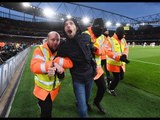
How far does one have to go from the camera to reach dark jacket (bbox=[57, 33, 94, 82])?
13.3ft

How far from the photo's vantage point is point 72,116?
5551 mm

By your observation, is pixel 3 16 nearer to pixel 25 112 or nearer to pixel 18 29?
pixel 18 29

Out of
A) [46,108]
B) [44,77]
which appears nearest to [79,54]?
[44,77]

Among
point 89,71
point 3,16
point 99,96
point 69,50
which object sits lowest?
point 99,96

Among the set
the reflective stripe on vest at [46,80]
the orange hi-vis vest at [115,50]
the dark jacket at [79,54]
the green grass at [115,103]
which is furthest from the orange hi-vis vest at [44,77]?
the orange hi-vis vest at [115,50]

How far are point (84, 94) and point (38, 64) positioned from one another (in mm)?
947

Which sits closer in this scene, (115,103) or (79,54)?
(79,54)

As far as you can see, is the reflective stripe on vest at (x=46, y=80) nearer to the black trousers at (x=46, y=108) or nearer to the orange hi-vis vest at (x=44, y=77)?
the orange hi-vis vest at (x=44, y=77)

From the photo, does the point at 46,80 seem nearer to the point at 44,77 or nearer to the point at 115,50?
the point at 44,77

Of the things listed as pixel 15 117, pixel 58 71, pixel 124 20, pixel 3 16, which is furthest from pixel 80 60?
pixel 124 20

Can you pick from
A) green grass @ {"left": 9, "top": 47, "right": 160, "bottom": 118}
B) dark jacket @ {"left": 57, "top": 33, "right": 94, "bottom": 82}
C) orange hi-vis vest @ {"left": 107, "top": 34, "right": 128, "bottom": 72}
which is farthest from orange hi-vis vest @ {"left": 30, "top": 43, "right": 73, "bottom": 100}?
orange hi-vis vest @ {"left": 107, "top": 34, "right": 128, "bottom": 72}

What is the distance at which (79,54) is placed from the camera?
4113mm

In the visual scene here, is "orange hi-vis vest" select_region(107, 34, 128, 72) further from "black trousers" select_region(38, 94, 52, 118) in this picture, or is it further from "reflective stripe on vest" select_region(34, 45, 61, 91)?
"black trousers" select_region(38, 94, 52, 118)

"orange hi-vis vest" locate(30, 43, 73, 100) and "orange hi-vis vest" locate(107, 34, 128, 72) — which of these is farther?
"orange hi-vis vest" locate(107, 34, 128, 72)
